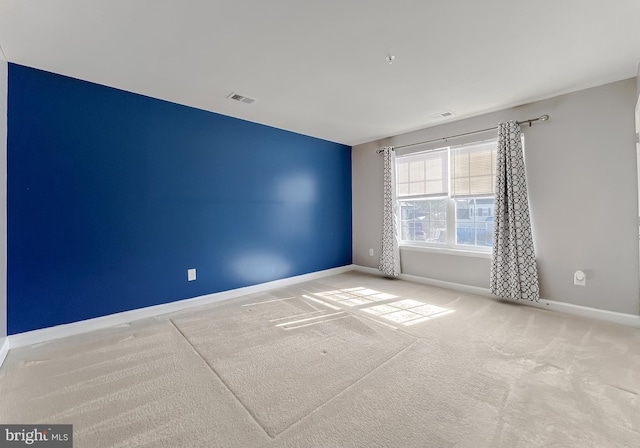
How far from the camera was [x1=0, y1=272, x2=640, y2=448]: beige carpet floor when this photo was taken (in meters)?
1.37

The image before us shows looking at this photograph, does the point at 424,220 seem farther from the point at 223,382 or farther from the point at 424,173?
the point at 223,382

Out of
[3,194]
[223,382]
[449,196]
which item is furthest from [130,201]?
[449,196]

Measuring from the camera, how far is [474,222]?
12.4ft

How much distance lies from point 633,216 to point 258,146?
14.2ft

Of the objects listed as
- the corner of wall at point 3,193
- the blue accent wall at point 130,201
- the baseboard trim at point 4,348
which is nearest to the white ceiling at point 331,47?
the corner of wall at point 3,193

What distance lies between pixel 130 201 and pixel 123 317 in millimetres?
1227

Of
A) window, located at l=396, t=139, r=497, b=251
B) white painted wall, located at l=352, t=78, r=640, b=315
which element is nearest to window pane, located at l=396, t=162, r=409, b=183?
window, located at l=396, t=139, r=497, b=251

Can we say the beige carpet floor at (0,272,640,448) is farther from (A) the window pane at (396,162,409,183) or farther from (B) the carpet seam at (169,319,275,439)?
(A) the window pane at (396,162,409,183)

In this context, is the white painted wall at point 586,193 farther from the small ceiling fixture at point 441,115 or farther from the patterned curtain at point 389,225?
the patterned curtain at point 389,225

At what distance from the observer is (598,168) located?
2773mm

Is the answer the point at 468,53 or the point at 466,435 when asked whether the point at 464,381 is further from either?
the point at 468,53

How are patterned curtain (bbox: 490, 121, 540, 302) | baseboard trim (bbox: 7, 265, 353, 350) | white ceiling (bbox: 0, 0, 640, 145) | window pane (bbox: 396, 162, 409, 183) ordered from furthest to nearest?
window pane (bbox: 396, 162, 409, 183) < patterned curtain (bbox: 490, 121, 540, 302) < baseboard trim (bbox: 7, 265, 353, 350) < white ceiling (bbox: 0, 0, 640, 145)

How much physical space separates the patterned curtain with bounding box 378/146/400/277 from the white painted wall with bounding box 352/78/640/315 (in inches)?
54.1

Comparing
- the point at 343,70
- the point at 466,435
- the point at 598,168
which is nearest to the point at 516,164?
the point at 598,168
